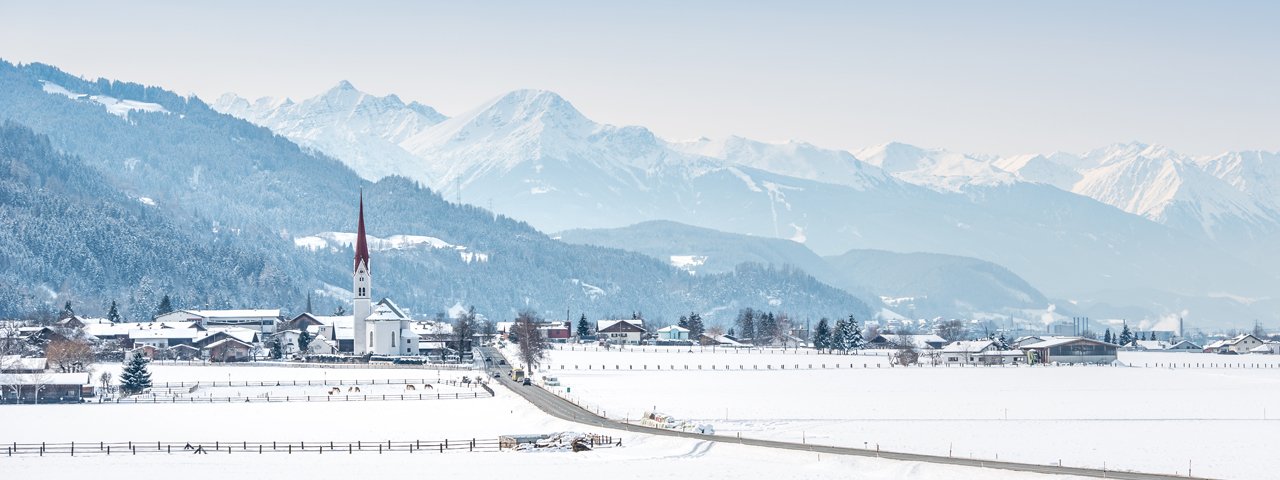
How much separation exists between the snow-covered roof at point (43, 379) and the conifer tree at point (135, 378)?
9.25 ft

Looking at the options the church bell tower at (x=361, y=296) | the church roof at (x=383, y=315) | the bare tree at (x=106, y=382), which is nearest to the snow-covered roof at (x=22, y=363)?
the bare tree at (x=106, y=382)

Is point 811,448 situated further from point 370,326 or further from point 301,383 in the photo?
point 370,326

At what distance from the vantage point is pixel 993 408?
118 m

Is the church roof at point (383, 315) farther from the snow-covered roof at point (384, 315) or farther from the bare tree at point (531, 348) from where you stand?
the bare tree at point (531, 348)

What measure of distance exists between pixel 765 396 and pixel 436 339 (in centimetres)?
7852

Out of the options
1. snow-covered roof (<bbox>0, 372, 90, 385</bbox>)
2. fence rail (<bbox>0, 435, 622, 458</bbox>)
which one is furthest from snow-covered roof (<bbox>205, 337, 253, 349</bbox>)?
fence rail (<bbox>0, 435, 622, 458</bbox>)

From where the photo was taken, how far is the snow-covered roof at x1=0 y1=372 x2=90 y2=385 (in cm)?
12550

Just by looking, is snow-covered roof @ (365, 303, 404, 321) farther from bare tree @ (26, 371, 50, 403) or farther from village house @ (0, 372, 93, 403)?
village house @ (0, 372, 93, 403)

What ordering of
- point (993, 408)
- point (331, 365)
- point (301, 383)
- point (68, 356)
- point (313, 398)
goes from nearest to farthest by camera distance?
1. point (993, 408)
2. point (313, 398)
3. point (301, 383)
4. point (68, 356)
5. point (331, 365)

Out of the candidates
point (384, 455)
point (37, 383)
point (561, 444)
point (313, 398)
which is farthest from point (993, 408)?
point (37, 383)

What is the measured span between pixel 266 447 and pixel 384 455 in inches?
299

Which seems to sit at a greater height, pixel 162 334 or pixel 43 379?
pixel 162 334

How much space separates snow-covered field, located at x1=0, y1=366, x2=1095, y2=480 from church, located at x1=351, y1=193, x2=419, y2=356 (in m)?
69.6

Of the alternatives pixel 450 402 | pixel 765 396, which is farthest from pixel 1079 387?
pixel 450 402
